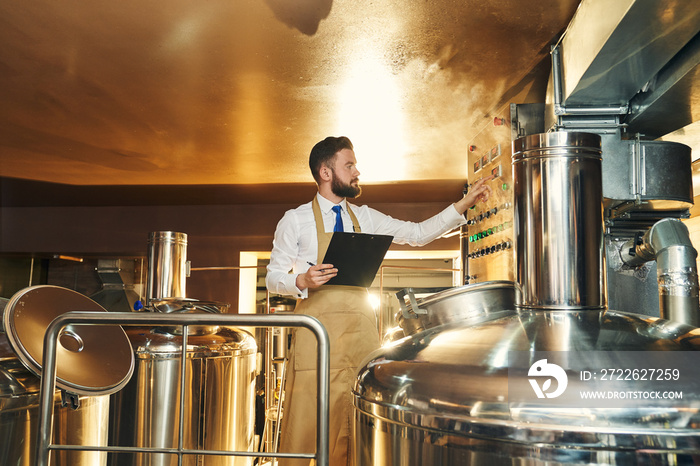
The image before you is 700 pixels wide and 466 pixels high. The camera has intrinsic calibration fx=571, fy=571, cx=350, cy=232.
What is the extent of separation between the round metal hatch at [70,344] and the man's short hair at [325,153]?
3.60ft

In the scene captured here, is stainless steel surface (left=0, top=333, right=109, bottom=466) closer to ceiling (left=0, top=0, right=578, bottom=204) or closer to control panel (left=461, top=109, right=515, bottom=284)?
ceiling (left=0, top=0, right=578, bottom=204)

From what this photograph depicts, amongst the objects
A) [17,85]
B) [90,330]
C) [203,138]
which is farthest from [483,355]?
[203,138]

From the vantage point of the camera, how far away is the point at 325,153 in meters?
2.65

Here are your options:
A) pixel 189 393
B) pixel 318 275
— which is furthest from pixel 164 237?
pixel 318 275

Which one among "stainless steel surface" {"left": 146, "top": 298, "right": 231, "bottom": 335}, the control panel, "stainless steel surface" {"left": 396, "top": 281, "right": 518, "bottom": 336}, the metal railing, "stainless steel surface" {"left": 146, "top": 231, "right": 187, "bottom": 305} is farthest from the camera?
"stainless steel surface" {"left": 146, "top": 231, "right": 187, "bottom": 305}

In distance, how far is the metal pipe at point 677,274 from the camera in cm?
179

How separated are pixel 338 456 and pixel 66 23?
7.81 ft

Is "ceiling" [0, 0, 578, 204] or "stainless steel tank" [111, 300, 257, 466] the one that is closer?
"ceiling" [0, 0, 578, 204]

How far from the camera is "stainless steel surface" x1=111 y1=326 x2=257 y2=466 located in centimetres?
300

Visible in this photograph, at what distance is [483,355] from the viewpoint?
131cm

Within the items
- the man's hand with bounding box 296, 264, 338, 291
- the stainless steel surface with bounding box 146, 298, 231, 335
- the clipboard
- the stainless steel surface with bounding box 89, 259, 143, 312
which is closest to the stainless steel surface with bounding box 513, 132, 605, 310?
the clipboard

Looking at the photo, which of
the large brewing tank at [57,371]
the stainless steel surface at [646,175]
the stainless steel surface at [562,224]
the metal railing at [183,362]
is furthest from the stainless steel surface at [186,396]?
the stainless steel surface at [646,175]

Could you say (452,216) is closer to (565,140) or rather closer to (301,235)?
(301,235)

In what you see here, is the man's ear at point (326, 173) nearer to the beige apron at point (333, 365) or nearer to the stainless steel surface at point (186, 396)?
the beige apron at point (333, 365)
